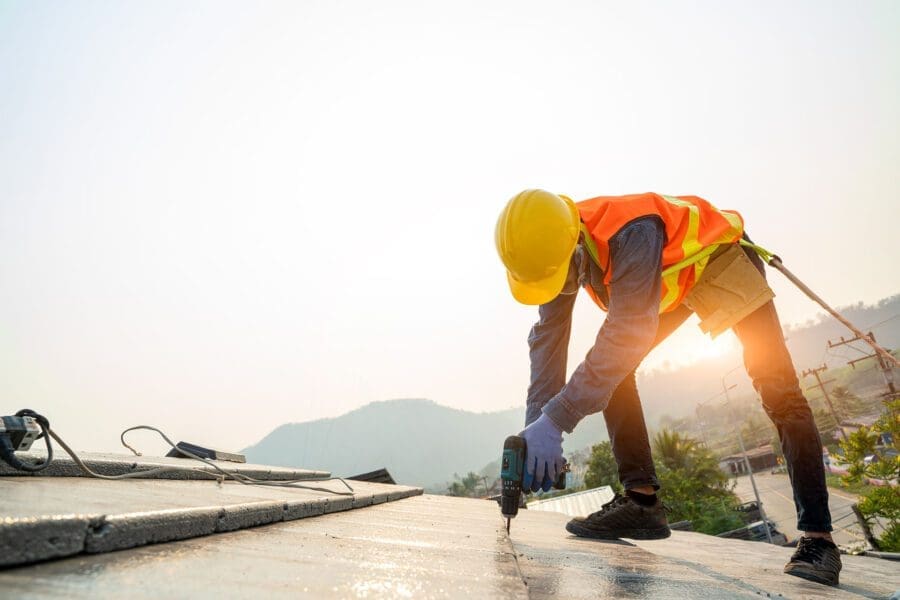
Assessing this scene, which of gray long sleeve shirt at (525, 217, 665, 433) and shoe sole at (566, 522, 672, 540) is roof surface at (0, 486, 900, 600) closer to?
shoe sole at (566, 522, 672, 540)

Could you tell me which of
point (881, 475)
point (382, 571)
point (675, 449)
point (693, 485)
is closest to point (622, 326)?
point (382, 571)

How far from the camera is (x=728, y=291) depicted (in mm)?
2736

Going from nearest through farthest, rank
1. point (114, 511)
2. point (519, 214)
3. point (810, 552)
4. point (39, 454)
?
point (114, 511) < point (39, 454) < point (810, 552) < point (519, 214)

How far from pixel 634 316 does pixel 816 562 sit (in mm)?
1332

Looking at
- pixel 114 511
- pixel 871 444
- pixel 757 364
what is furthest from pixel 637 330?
pixel 871 444

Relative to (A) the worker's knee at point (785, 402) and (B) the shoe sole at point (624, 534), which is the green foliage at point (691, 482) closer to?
(B) the shoe sole at point (624, 534)

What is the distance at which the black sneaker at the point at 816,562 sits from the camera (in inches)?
79.0

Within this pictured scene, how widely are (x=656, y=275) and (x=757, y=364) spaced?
0.92 metres

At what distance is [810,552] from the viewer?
7.01ft

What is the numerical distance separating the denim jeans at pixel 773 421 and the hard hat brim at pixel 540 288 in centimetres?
88

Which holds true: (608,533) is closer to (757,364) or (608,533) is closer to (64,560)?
(757,364)

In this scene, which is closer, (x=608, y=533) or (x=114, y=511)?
(x=114, y=511)

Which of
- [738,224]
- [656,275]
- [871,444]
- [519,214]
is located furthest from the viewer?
[871,444]

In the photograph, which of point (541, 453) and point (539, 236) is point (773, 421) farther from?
point (539, 236)
